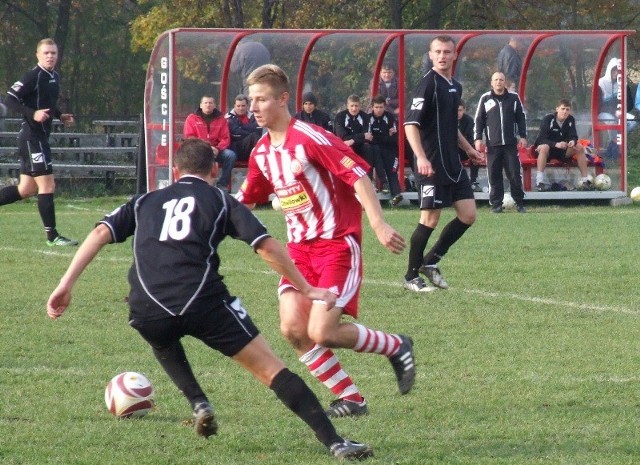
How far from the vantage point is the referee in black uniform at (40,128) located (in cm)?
1208

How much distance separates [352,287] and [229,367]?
1255mm

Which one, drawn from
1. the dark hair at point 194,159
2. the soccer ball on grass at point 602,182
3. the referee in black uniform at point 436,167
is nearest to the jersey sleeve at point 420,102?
the referee in black uniform at point 436,167

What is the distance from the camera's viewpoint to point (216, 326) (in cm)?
455

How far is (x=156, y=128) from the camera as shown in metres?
17.1

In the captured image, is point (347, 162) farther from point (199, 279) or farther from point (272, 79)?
point (199, 279)

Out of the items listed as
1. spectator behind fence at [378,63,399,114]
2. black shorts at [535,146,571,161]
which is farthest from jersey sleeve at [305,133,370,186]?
black shorts at [535,146,571,161]

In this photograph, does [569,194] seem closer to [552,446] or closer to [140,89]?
[552,446]

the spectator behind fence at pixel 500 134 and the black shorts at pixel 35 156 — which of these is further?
the spectator behind fence at pixel 500 134

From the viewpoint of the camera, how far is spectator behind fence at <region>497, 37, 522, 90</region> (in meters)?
17.7

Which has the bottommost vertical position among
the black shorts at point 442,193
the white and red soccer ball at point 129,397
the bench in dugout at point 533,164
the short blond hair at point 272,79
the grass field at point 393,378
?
the bench in dugout at point 533,164

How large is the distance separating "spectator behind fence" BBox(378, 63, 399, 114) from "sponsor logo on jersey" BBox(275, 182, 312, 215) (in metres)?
12.1

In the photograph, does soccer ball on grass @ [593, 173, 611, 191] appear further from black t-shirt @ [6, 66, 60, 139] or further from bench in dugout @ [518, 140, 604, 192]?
black t-shirt @ [6, 66, 60, 139]

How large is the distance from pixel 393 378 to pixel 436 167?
10.2 ft

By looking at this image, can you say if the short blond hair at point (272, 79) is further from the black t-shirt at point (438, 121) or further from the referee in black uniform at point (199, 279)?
the black t-shirt at point (438, 121)
